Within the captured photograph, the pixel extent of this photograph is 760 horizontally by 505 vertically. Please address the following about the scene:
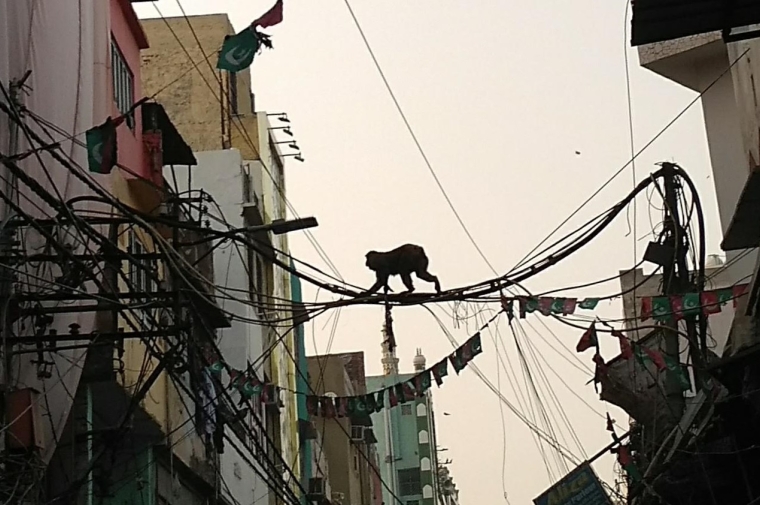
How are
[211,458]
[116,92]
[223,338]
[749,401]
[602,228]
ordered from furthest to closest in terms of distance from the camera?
1. [223,338]
2. [211,458]
3. [116,92]
4. [749,401]
5. [602,228]

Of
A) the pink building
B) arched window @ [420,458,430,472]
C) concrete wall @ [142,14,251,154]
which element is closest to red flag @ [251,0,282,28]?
the pink building

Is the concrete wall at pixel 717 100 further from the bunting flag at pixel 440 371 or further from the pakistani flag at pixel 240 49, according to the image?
the pakistani flag at pixel 240 49

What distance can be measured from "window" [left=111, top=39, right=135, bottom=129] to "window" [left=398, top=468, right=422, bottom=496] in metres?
50.8

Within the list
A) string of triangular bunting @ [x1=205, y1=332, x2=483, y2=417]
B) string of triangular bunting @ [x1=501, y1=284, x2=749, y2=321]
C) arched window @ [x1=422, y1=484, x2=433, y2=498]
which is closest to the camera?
string of triangular bunting @ [x1=501, y1=284, x2=749, y2=321]

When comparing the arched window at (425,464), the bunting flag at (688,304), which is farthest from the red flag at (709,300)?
the arched window at (425,464)

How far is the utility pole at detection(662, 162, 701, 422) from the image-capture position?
Answer: 41.6 ft

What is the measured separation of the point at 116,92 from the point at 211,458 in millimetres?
7271

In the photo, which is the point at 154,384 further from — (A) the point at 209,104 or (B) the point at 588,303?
(A) the point at 209,104

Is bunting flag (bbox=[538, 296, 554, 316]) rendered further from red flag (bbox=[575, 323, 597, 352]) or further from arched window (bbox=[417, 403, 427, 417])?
arched window (bbox=[417, 403, 427, 417])

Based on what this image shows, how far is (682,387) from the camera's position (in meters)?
13.4

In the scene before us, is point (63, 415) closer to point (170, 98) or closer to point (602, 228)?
point (602, 228)

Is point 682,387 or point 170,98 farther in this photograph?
point 170,98

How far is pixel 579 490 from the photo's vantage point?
15.7 meters

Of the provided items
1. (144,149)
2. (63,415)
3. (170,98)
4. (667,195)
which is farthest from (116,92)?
(170,98)
